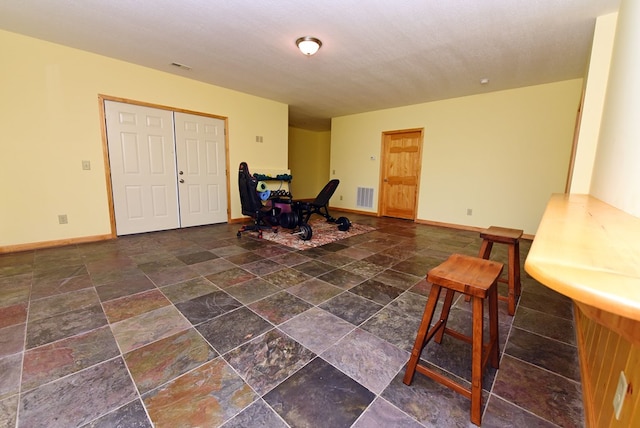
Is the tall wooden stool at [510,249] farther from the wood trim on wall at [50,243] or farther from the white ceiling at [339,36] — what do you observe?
the wood trim on wall at [50,243]

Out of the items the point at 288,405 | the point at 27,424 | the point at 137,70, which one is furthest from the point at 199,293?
the point at 137,70

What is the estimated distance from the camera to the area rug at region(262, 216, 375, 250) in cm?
388

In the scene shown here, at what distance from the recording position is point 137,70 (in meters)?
3.91

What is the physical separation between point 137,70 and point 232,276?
3488 mm

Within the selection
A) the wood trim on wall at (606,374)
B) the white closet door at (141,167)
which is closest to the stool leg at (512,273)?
the wood trim on wall at (606,374)

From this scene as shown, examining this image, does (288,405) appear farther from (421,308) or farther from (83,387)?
(421,308)

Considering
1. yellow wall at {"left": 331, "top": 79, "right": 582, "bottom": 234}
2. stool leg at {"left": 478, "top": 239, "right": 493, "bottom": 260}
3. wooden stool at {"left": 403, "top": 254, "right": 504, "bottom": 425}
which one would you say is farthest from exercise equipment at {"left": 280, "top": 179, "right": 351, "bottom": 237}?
wooden stool at {"left": 403, "top": 254, "right": 504, "bottom": 425}

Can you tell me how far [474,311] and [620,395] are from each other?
46 cm

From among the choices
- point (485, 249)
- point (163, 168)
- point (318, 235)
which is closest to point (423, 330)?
point (485, 249)

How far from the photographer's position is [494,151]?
4746mm

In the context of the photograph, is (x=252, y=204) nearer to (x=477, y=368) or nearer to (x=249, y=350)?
(x=249, y=350)

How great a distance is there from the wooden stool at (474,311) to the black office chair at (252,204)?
10.1 feet

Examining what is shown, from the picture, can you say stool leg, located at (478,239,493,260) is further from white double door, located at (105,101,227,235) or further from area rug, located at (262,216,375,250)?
white double door, located at (105,101,227,235)

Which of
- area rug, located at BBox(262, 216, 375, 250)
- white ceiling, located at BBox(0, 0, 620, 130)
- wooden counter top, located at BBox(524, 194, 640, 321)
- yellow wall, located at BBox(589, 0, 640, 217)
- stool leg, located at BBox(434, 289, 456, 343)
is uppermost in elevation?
white ceiling, located at BBox(0, 0, 620, 130)
